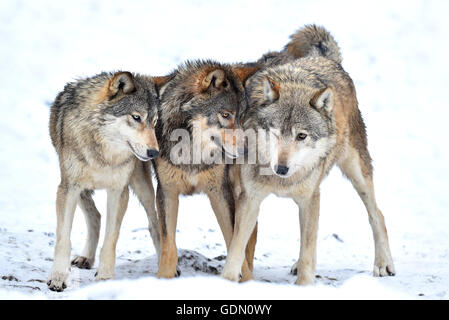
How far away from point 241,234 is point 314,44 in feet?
9.14

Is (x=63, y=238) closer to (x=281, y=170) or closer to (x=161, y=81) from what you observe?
(x=161, y=81)

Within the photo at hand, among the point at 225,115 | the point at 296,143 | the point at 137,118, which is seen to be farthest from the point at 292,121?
the point at 137,118

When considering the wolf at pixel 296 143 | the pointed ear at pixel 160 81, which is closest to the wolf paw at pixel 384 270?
the wolf at pixel 296 143

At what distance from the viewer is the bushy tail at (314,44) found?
23.7ft

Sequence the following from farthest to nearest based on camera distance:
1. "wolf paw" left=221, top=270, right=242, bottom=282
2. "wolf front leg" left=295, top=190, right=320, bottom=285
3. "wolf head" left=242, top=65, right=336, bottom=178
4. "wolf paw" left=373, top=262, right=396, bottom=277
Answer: "wolf paw" left=373, top=262, right=396, bottom=277
"wolf front leg" left=295, top=190, right=320, bottom=285
"wolf paw" left=221, top=270, right=242, bottom=282
"wolf head" left=242, top=65, right=336, bottom=178

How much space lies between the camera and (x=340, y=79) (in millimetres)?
6461

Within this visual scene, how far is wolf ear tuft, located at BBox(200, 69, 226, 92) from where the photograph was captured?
5582 millimetres

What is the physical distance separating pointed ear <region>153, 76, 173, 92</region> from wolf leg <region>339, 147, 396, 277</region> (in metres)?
2.06

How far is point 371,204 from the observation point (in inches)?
266

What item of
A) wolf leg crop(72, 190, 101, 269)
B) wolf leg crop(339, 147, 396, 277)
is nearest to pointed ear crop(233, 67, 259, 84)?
wolf leg crop(339, 147, 396, 277)

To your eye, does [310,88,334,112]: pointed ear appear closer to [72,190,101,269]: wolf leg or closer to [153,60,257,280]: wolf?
[153,60,257,280]: wolf

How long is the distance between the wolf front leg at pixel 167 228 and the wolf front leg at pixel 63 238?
2.61 ft

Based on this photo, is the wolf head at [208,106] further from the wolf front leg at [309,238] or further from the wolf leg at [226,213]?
the wolf front leg at [309,238]
